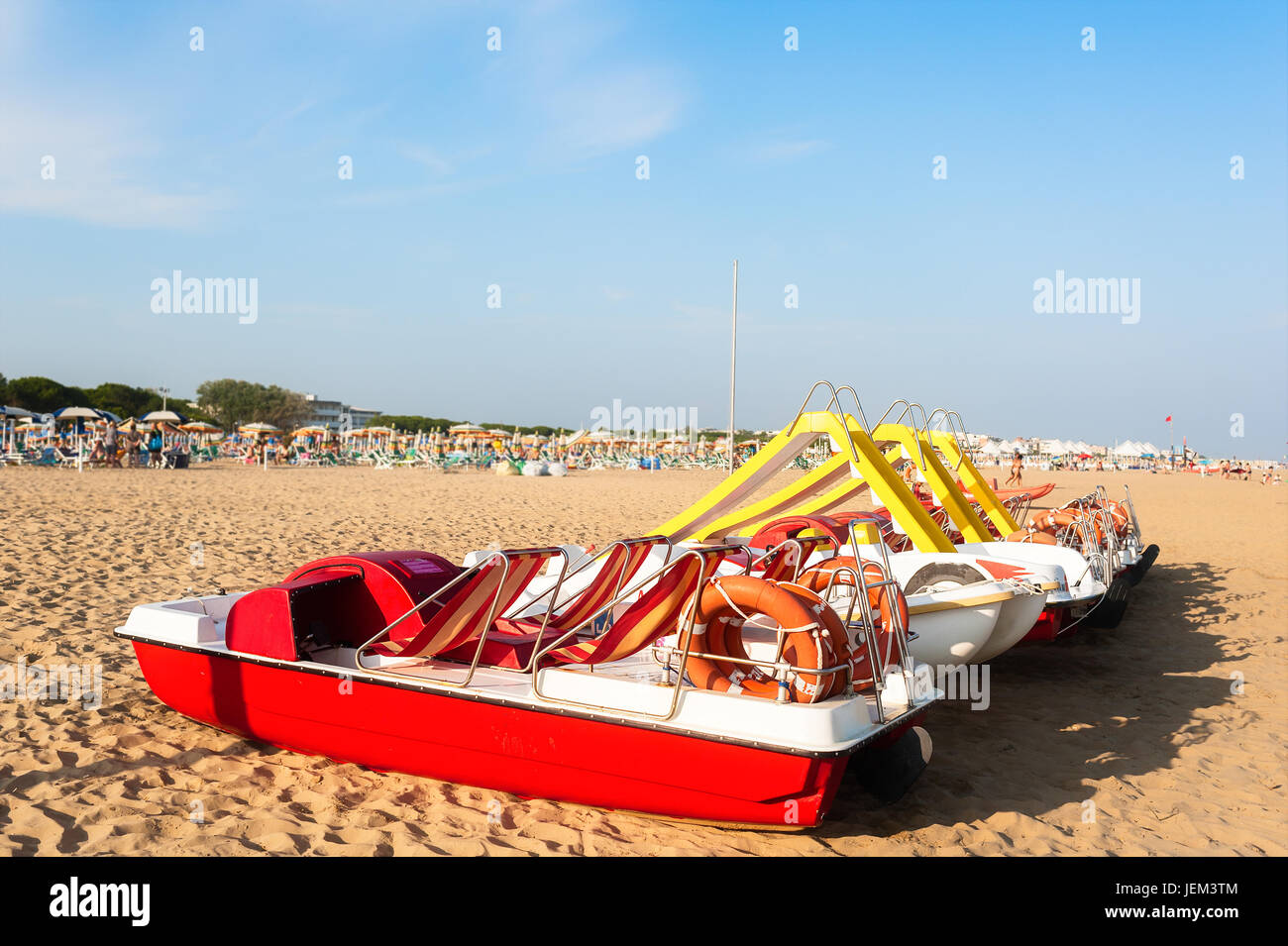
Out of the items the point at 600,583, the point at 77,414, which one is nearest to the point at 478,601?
the point at 600,583

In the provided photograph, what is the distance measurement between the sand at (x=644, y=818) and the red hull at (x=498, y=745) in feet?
0.44

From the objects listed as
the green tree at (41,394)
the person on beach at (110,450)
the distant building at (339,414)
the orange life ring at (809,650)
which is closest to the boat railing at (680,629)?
the orange life ring at (809,650)

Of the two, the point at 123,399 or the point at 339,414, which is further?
the point at 339,414

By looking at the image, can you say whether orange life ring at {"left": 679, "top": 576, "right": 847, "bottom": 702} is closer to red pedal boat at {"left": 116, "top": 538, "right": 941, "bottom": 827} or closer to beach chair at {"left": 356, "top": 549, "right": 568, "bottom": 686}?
red pedal boat at {"left": 116, "top": 538, "right": 941, "bottom": 827}

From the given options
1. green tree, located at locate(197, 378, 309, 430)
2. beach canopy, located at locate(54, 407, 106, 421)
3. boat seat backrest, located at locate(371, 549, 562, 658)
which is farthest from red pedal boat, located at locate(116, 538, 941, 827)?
green tree, located at locate(197, 378, 309, 430)

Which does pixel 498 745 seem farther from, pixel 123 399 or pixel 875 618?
pixel 123 399

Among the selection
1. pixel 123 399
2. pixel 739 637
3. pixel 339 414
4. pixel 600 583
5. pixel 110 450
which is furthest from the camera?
pixel 339 414

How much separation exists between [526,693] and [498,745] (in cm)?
28

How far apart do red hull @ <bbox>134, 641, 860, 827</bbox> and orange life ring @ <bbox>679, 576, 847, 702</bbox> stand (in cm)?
40

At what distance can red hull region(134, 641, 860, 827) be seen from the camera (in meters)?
3.72

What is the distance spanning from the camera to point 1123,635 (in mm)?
8969

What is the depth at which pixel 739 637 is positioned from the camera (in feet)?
14.2

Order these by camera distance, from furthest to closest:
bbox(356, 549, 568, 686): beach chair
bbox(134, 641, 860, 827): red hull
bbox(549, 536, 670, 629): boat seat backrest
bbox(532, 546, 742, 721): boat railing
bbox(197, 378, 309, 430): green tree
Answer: bbox(197, 378, 309, 430): green tree < bbox(549, 536, 670, 629): boat seat backrest < bbox(356, 549, 568, 686): beach chair < bbox(532, 546, 742, 721): boat railing < bbox(134, 641, 860, 827): red hull
